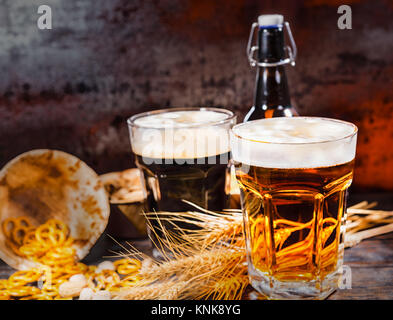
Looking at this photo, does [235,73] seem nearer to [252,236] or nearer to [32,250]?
[252,236]

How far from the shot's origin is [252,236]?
0.63 meters

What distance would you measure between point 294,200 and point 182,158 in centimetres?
20

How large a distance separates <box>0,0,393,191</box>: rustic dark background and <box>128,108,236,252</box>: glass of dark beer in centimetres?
19

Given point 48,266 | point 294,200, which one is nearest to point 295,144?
point 294,200

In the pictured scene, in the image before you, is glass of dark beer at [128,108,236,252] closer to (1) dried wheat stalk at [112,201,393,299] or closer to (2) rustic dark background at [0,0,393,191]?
(1) dried wheat stalk at [112,201,393,299]

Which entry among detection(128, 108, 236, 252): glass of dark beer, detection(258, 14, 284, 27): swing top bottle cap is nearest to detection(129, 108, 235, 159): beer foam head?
detection(128, 108, 236, 252): glass of dark beer

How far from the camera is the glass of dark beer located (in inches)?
26.9

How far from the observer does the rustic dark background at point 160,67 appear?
0.88 meters

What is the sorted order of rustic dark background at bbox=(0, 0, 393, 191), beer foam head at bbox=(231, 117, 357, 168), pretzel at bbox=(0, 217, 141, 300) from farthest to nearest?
1. rustic dark background at bbox=(0, 0, 393, 191)
2. pretzel at bbox=(0, 217, 141, 300)
3. beer foam head at bbox=(231, 117, 357, 168)

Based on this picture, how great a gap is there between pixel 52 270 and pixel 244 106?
1.63ft

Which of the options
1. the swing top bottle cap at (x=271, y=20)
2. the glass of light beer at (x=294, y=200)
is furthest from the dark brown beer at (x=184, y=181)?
the swing top bottle cap at (x=271, y=20)

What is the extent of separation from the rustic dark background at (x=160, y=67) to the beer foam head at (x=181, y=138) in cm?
22

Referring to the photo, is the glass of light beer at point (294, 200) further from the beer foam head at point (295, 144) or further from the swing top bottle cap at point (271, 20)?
the swing top bottle cap at point (271, 20)

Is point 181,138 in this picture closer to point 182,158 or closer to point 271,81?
point 182,158
